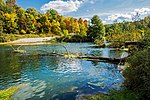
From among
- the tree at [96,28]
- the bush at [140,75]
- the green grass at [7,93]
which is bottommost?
the green grass at [7,93]

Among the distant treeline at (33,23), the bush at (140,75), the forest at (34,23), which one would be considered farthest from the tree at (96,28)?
the bush at (140,75)

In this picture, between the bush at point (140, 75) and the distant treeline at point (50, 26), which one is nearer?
the bush at point (140, 75)

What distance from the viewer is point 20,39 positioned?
4102 inches

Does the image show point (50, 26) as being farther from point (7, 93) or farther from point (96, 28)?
point (7, 93)

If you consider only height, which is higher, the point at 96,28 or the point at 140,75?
the point at 96,28

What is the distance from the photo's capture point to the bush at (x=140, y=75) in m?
11.9

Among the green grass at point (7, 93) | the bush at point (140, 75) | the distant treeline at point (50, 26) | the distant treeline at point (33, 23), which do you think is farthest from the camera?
the distant treeline at point (33, 23)

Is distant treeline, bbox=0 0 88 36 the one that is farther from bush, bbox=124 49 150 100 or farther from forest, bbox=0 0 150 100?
bush, bbox=124 49 150 100

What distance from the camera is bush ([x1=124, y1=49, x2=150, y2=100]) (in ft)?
39.2

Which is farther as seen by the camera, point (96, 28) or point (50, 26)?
point (50, 26)

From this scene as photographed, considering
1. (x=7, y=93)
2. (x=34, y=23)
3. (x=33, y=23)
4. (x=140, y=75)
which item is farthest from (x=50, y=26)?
(x=140, y=75)

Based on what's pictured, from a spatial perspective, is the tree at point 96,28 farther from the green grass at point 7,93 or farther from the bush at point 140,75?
the bush at point 140,75

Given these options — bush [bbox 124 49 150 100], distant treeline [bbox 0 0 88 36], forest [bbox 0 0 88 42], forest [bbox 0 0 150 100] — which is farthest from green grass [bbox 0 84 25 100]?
distant treeline [bbox 0 0 88 36]

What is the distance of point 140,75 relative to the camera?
12.7 m
